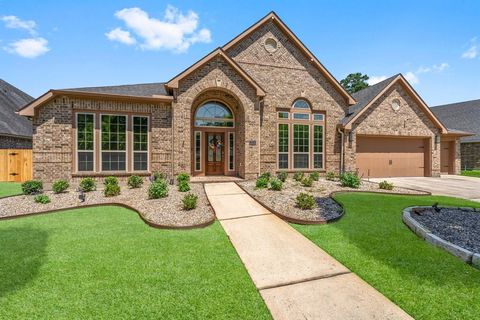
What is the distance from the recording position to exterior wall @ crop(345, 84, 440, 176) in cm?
1419

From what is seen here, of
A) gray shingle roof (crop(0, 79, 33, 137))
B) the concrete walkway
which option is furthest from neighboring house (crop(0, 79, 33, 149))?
the concrete walkway

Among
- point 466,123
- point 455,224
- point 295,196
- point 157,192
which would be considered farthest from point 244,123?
point 466,123

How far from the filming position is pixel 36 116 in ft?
32.5

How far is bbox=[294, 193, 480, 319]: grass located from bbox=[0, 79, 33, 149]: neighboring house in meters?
19.5

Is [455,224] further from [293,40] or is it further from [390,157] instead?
[293,40]

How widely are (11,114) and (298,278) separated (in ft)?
80.7

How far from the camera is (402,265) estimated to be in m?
3.84

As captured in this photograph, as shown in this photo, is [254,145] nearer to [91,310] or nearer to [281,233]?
[281,233]

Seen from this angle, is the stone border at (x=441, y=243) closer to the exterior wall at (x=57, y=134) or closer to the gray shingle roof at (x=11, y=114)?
the exterior wall at (x=57, y=134)

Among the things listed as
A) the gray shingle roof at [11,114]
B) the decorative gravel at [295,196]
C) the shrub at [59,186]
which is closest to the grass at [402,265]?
the decorative gravel at [295,196]

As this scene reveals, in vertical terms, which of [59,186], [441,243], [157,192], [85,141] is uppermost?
[85,141]

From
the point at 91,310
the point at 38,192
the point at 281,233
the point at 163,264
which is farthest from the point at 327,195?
the point at 38,192

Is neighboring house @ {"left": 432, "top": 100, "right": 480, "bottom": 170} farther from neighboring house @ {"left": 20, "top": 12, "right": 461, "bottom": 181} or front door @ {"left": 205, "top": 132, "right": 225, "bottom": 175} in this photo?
front door @ {"left": 205, "top": 132, "right": 225, "bottom": 175}

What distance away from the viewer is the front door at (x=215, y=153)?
12.9 meters
